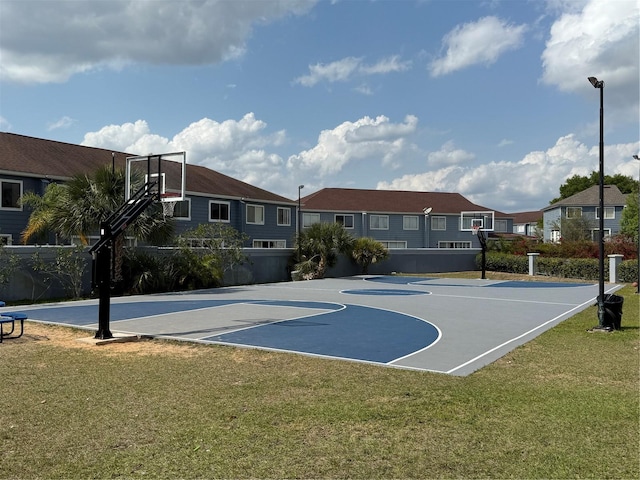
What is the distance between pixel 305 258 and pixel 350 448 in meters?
29.2

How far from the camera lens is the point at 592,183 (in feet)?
272

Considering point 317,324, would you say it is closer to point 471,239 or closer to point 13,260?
point 13,260

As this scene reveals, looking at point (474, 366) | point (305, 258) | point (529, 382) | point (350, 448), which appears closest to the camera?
point (350, 448)

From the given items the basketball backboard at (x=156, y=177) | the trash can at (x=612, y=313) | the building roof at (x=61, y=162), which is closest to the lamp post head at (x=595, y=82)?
the trash can at (x=612, y=313)

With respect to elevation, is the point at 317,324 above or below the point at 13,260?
below

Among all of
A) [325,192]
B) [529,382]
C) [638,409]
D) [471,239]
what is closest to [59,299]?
[529,382]

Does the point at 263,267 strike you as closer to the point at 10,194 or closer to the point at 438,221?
the point at 10,194

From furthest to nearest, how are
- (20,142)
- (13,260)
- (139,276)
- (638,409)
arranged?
1. (20,142)
2. (139,276)
3. (13,260)
4. (638,409)

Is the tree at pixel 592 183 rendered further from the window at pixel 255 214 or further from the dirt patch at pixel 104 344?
the dirt patch at pixel 104 344

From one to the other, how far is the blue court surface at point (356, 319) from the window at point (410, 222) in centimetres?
2712

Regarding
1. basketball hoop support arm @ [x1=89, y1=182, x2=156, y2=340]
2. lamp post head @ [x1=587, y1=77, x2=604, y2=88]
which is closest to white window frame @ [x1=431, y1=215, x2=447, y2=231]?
lamp post head @ [x1=587, y1=77, x2=604, y2=88]

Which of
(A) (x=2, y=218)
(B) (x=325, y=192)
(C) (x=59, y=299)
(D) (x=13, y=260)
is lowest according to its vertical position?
(C) (x=59, y=299)

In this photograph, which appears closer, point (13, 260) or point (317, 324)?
point (317, 324)

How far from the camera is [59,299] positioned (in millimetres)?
22109
